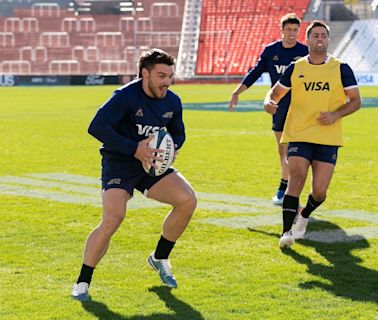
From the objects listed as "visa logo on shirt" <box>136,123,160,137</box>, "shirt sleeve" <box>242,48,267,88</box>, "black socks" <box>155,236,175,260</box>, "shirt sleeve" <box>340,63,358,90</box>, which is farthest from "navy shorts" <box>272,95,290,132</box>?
"visa logo on shirt" <box>136,123,160,137</box>

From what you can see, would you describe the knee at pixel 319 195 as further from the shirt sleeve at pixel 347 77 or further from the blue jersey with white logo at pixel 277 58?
the blue jersey with white logo at pixel 277 58

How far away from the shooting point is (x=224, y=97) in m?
41.0

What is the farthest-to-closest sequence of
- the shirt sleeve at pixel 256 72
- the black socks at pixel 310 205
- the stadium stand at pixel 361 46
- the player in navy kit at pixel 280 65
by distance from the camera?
the stadium stand at pixel 361 46
the shirt sleeve at pixel 256 72
the player in navy kit at pixel 280 65
the black socks at pixel 310 205

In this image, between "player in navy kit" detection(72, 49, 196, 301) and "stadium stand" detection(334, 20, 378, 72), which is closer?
"player in navy kit" detection(72, 49, 196, 301)

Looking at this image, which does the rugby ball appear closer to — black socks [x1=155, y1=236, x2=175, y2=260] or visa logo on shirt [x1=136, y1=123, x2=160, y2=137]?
visa logo on shirt [x1=136, y1=123, x2=160, y2=137]

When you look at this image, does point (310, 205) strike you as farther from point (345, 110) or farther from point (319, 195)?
point (345, 110)

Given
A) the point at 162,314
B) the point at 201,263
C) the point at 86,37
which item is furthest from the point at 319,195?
the point at 86,37

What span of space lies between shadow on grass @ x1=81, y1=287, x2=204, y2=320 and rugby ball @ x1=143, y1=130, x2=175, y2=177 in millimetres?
912

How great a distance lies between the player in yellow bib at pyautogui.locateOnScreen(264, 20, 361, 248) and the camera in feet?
27.8

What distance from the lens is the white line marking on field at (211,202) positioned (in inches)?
369

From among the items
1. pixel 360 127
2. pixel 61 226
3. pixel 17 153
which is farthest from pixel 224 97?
pixel 61 226

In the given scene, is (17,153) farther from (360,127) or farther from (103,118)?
(103,118)

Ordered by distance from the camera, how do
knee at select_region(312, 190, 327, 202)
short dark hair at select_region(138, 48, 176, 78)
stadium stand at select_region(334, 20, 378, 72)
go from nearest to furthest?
1. short dark hair at select_region(138, 48, 176, 78)
2. knee at select_region(312, 190, 327, 202)
3. stadium stand at select_region(334, 20, 378, 72)

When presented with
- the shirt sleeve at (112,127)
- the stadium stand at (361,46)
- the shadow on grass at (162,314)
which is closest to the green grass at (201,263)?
the shadow on grass at (162,314)
